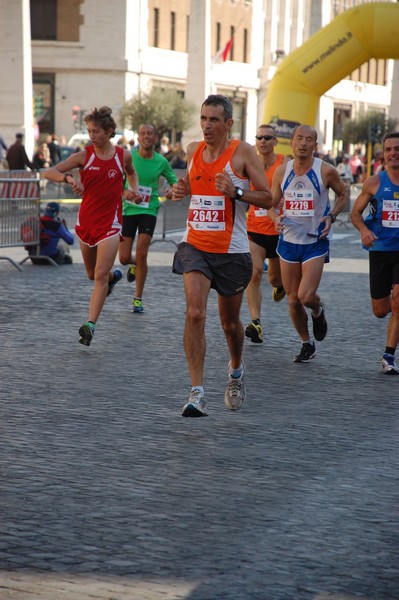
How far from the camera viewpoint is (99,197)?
11305 mm

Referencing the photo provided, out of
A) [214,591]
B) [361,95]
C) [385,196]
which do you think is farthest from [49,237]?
[361,95]

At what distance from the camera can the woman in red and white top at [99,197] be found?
36.3 feet

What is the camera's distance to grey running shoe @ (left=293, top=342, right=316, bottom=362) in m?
10.4

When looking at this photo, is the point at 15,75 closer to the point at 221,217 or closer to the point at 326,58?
the point at 326,58

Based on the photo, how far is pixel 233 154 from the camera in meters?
8.13

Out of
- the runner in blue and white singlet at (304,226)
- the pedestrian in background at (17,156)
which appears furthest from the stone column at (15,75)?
the runner in blue and white singlet at (304,226)

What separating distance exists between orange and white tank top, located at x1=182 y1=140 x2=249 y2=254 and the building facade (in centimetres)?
3556

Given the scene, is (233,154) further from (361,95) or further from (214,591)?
(361,95)

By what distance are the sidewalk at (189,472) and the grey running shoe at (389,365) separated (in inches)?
3.0

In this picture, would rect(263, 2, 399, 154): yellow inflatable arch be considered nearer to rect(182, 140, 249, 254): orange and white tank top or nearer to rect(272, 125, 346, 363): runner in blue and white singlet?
rect(272, 125, 346, 363): runner in blue and white singlet

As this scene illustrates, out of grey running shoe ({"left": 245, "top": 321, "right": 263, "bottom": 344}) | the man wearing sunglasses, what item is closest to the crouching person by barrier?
the man wearing sunglasses

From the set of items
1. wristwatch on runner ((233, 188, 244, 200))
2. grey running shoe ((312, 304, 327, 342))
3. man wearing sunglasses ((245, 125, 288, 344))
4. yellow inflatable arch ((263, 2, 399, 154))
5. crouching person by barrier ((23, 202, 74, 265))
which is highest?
yellow inflatable arch ((263, 2, 399, 154))

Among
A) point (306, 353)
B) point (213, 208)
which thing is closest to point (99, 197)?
point (306, 353)

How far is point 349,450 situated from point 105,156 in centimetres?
Answer: 494
